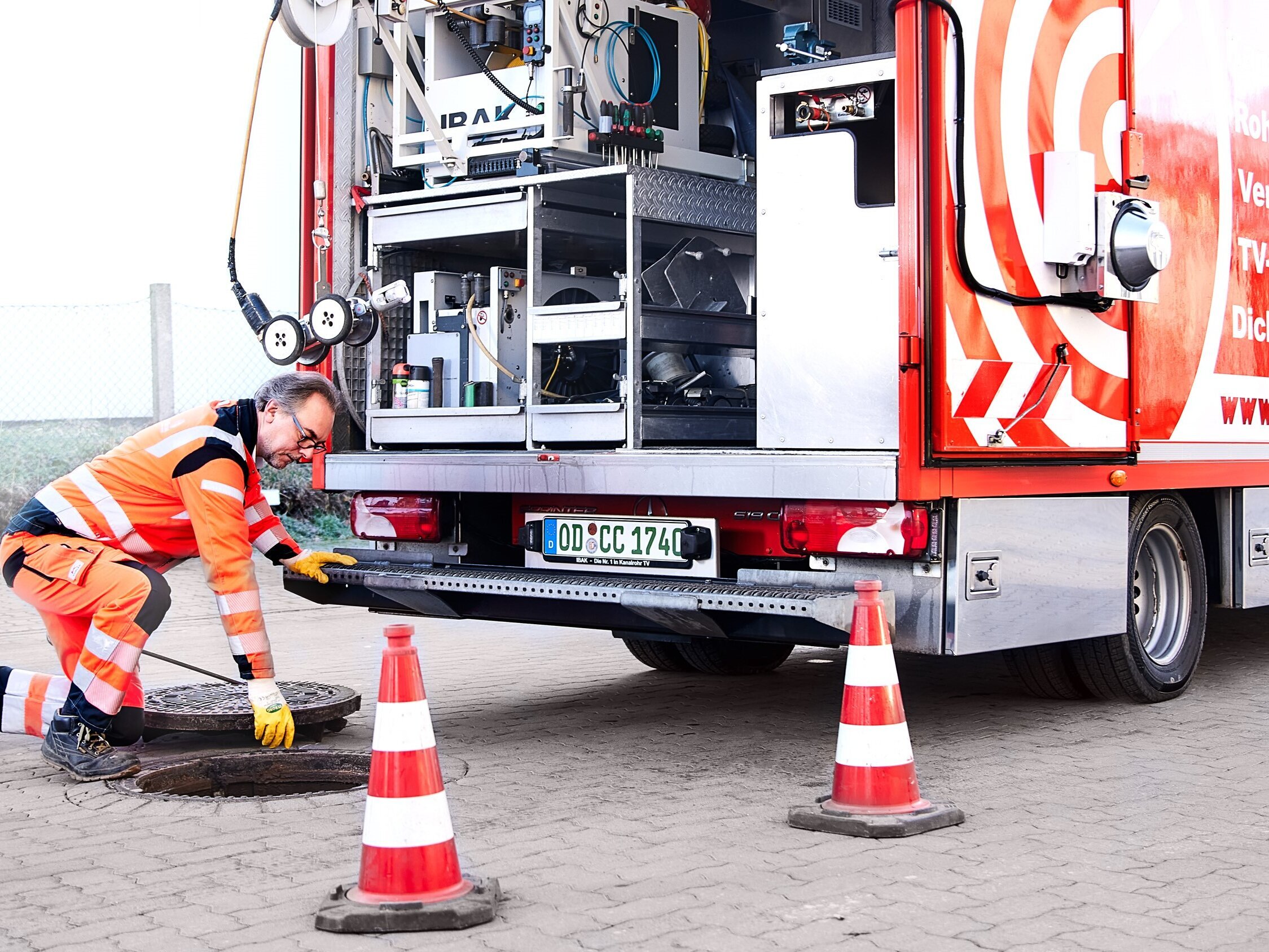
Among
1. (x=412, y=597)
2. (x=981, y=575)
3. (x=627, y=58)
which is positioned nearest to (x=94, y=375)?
(x=627, y=58)

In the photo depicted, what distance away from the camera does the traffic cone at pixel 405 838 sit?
3438 mm

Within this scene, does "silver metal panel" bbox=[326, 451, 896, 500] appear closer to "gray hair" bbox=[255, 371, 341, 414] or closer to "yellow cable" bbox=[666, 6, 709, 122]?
"gray hair" bbox=[255, 371, 341, 414]

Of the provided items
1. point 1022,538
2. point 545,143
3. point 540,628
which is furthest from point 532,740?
point 540,628

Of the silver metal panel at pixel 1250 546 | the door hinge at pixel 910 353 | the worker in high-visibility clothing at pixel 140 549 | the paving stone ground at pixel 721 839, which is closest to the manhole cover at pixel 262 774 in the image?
the worker in high-visibility clothing at pixel 140 549

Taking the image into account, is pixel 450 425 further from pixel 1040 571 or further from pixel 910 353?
pixel 1040 571

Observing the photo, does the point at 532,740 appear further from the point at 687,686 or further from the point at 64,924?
the point at 64,924

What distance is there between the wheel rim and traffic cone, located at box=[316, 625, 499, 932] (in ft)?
11.9

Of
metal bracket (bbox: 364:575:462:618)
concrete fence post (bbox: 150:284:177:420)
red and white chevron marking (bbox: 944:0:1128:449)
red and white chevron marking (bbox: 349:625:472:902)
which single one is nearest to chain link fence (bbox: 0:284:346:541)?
concrete fence post (bbox: 150:284:177:420)

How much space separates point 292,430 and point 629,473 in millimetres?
1166

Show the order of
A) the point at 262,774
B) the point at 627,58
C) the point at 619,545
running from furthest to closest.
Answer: the point at 627,58 < the point at 619,545 < the point at 262,774

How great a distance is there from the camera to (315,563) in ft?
19.5

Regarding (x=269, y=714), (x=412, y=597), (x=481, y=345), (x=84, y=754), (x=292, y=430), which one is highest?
(x=481, y=345)

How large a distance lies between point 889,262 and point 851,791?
5.64 feet

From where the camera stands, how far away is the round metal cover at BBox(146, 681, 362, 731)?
5.52 meters
